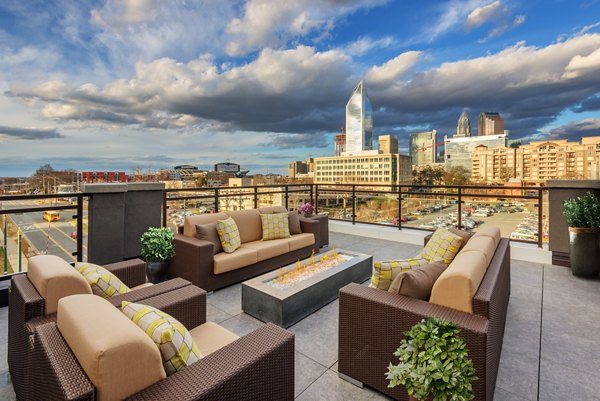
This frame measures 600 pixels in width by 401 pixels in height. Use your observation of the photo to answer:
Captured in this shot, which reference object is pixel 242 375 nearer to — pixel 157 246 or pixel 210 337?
pixel 210 337

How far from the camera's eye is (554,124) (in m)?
17.1

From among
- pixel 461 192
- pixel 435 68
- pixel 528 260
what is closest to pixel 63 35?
pixel 461 192

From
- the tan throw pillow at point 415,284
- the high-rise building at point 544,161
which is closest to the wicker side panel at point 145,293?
the tan throw pillow at point 415,284

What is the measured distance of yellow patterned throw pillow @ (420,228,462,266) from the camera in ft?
7.82

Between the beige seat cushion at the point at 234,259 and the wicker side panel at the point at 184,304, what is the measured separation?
1.42m

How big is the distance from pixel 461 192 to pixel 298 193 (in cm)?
342

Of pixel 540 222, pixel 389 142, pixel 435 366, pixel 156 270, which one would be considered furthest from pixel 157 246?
pixel 389 142

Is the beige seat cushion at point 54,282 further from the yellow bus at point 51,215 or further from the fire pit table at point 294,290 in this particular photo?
the yellow bus at point 51,215

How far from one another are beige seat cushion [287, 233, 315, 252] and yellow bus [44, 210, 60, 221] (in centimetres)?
290

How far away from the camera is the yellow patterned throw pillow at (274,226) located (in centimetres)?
433

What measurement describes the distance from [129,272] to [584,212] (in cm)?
537

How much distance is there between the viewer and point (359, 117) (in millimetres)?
41188

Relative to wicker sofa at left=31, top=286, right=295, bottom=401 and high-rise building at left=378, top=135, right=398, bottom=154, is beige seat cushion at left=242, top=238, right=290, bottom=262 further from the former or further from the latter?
high-rise building at left=378, top=135, right=398, bottom=154

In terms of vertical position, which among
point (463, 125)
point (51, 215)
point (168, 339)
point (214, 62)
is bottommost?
point (168, 339)
